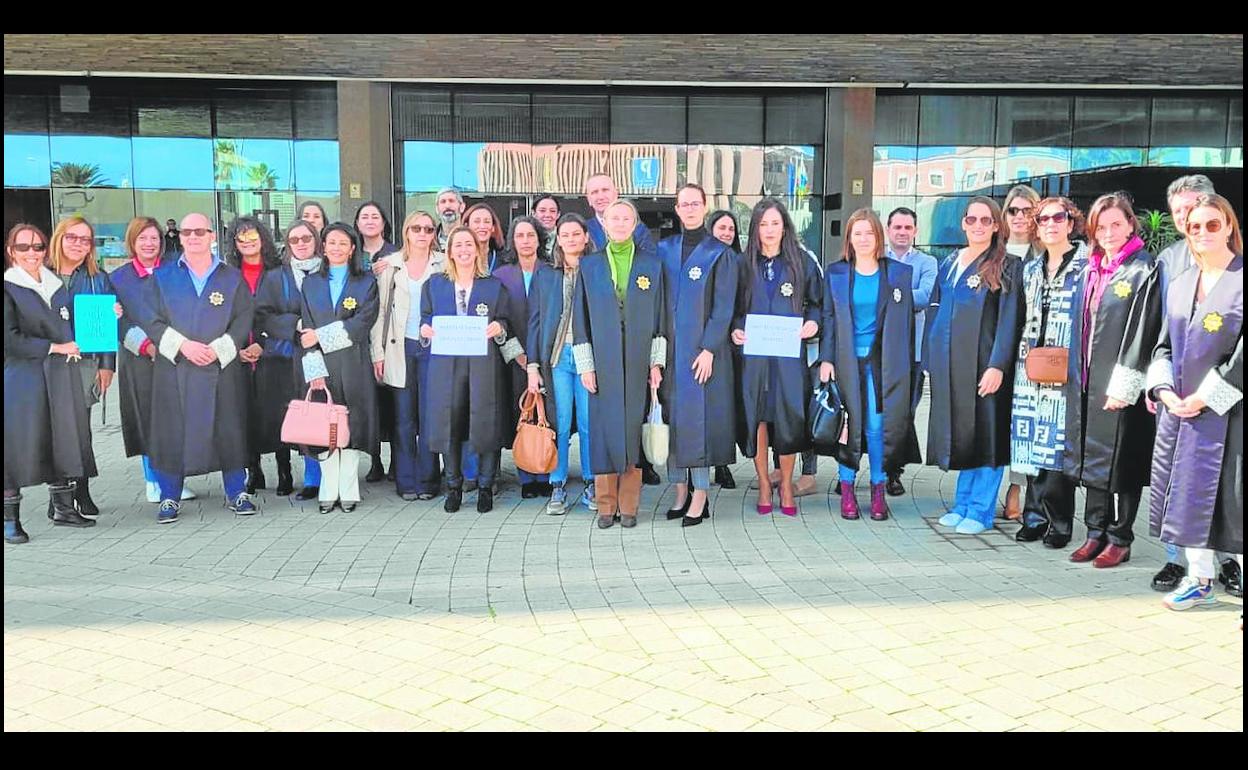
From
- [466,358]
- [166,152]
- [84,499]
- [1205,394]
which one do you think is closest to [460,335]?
[466,358]

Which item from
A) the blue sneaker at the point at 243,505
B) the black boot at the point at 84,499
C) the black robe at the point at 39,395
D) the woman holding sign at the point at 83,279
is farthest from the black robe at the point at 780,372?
the black boot at the point at 84,499

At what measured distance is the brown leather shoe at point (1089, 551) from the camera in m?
5.82

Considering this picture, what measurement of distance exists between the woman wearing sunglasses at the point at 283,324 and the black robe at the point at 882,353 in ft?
11.4

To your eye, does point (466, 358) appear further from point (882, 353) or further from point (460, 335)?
point (882, 353)

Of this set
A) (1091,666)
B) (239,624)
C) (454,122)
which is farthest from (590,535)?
(454,122)

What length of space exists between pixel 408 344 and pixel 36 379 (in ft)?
7.62

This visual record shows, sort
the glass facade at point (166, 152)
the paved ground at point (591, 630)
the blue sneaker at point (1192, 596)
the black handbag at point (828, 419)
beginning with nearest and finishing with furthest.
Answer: the paved ground at point (591, 630)
the blue sneaker at point (1192, 596)
the black handbag at point (828, 419)
the glass facade at point (166, 152)

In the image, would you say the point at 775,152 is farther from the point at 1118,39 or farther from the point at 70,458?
the point at 70,458

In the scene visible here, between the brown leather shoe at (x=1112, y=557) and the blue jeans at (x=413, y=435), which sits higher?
the blue jeans at (x=413, y=435)

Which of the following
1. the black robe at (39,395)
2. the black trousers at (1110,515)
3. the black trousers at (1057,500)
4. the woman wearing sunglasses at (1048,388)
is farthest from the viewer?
the black robe at (39,395)

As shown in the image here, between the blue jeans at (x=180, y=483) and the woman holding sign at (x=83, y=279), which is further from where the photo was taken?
the blue jeans at (x=180, y=483)

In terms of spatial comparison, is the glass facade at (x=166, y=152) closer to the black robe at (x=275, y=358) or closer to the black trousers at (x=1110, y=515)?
the black robe at (x=275, y=358)

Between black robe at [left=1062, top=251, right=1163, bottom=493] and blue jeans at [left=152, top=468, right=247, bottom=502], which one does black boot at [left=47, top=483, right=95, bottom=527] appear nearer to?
blue jeans at [left=152, top=468, right=247, bottom=502]

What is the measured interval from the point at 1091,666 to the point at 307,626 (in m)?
3.37
